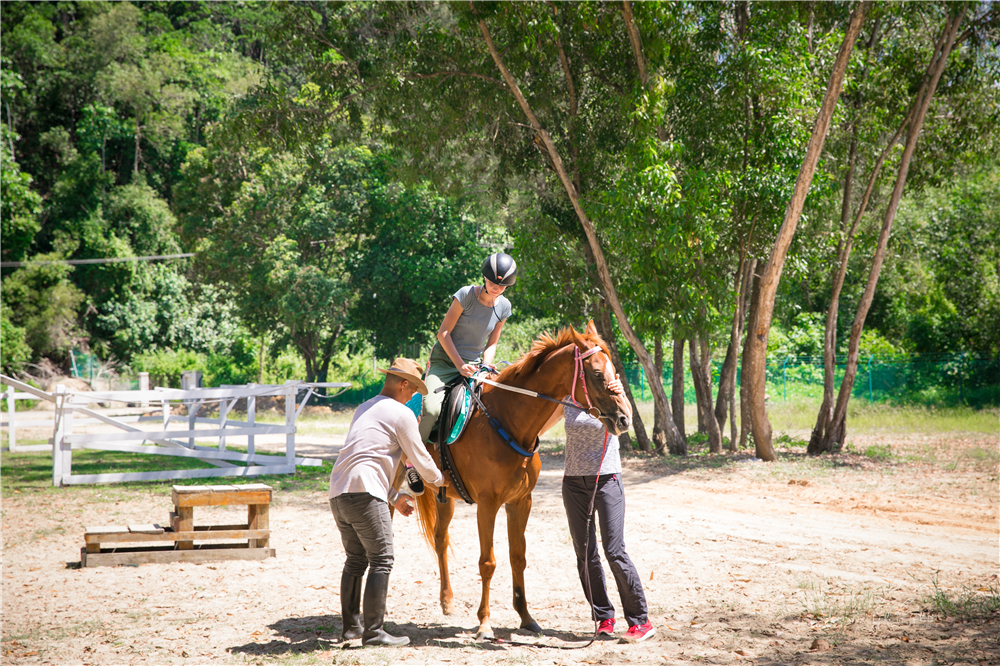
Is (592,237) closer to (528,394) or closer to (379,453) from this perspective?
(528,394)

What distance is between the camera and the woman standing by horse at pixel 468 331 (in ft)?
19.1

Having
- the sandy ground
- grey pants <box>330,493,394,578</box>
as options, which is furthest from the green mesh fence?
grey pants <box>330,493,394,578</box>

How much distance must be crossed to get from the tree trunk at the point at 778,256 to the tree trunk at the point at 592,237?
193 cm

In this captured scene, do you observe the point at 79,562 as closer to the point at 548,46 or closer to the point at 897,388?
the point at 548,46

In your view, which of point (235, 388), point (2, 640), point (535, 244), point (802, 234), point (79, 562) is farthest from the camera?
point (535, 244)

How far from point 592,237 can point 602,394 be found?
10.7 metres

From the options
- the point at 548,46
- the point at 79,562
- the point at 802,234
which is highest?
the point at 548,46

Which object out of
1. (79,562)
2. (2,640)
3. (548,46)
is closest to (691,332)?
(548,46)

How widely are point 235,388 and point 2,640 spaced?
8.96 meters

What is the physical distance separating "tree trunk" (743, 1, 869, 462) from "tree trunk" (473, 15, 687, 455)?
1.93 metres

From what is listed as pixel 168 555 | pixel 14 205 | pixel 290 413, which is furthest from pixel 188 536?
pixel 14 205

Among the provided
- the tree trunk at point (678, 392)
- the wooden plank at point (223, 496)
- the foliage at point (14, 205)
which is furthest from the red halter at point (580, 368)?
the foliage at point (14, 205)

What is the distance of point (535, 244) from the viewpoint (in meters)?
17.0

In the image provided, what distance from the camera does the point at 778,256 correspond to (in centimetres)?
1377
